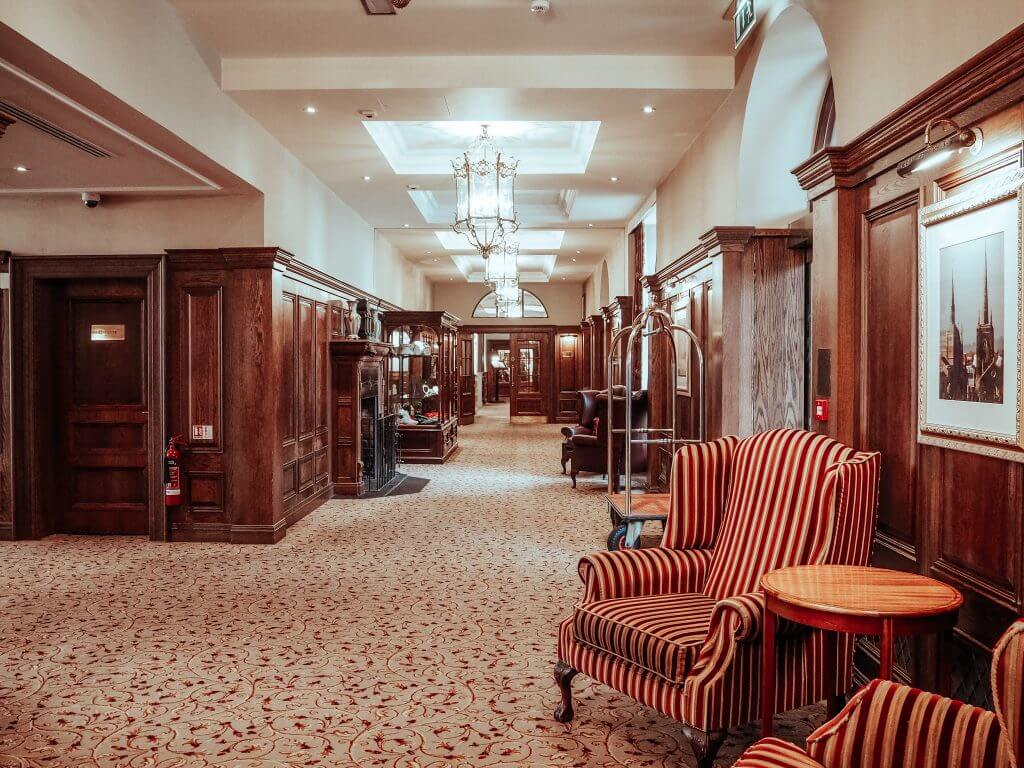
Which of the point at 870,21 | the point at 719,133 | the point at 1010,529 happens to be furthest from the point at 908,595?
the point at 719,133

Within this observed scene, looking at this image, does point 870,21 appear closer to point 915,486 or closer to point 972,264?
point 972,264

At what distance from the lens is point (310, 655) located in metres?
3.86

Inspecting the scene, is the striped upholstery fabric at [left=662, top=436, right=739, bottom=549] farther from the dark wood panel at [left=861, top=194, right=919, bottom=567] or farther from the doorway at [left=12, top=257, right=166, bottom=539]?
the doorway at [left=12, top=257, right=166, bottom=539]

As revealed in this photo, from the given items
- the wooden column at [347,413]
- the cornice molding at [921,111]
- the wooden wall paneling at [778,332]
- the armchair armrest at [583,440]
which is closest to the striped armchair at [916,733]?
the cornice molding at [921,111]

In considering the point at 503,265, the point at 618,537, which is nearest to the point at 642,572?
the point at 618,537

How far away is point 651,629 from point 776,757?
0.91 metres

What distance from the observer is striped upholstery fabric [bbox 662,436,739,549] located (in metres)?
3.42

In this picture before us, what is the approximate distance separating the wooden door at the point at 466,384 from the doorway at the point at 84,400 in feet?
38.5

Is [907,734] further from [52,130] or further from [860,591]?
[52,130]

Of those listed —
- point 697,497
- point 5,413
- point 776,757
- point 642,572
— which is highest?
point 5,413

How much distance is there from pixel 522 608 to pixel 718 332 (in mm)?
2573

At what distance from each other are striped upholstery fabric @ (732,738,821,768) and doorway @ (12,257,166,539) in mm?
5861

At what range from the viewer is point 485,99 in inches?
223

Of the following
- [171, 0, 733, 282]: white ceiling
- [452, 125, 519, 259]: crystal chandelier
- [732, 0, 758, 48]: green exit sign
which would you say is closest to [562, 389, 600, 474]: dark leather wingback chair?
[452, 125, 519, 259]: crystal chandelier
